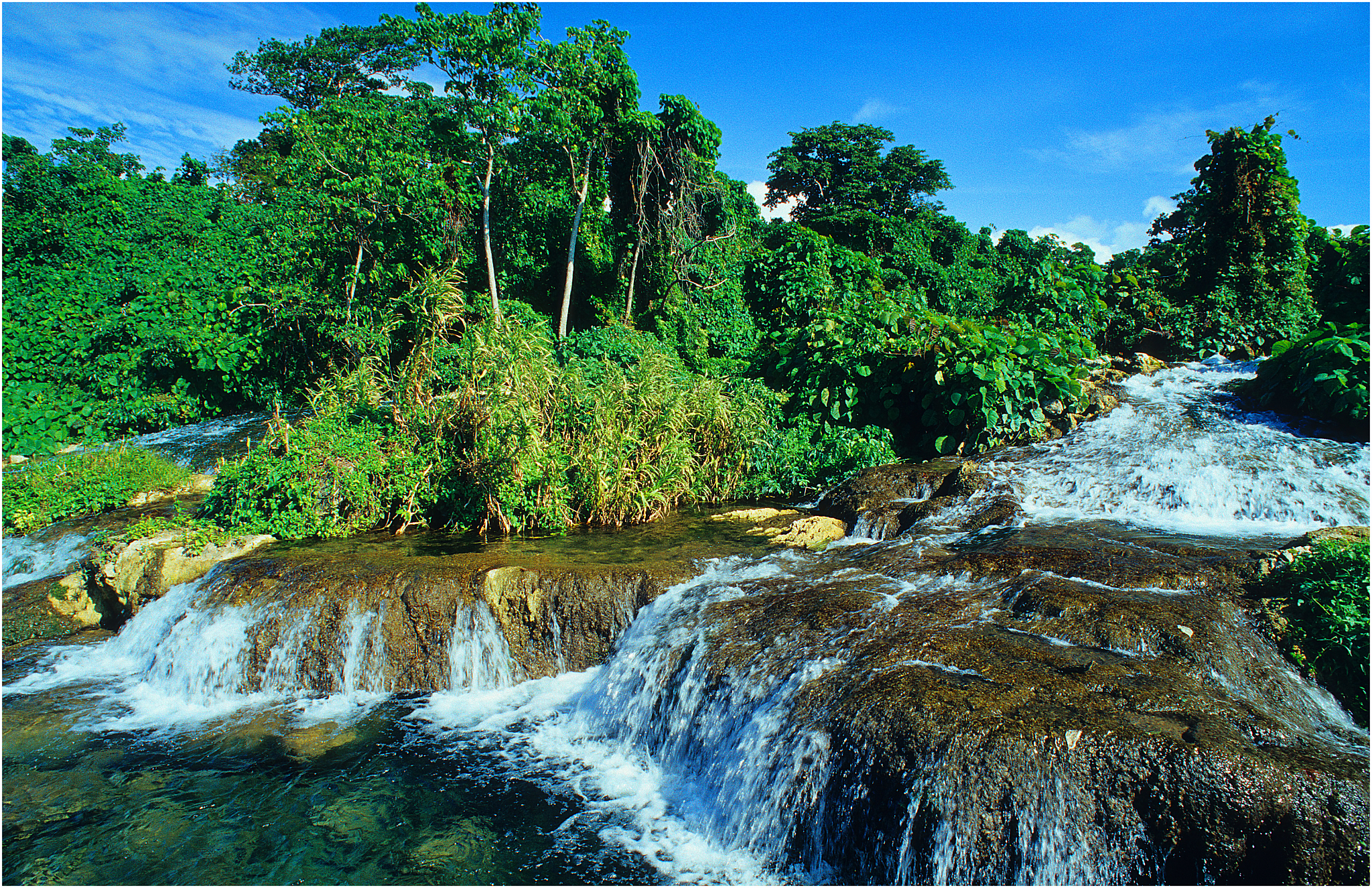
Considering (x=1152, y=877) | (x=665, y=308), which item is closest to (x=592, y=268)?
(x=665, y=308)

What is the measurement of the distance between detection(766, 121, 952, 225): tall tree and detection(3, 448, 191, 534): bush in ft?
92.7


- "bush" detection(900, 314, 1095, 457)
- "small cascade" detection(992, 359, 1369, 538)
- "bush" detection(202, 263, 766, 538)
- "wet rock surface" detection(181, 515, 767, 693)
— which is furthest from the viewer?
"bush" detection(900, 314, 1095, 457)

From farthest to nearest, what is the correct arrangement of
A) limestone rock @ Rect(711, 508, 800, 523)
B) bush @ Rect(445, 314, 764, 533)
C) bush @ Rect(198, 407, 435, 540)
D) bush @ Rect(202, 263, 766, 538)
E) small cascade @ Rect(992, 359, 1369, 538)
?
limestone rock @ Rect(711, 508, 800, 523)
bush @ Rect(445, 314, 764, 533)
bush @ Rect(202, 263, 766, 538)
bush @ Rect(198, 407, 435, 540)
small cascade @ Rect(992, 359, 1369, 538)

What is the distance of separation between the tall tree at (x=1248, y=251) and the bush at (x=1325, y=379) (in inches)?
170

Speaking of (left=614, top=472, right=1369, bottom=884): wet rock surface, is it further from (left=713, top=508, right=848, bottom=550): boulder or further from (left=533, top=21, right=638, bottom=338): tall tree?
(left=533, top=21, right=638, bottom=338): tall tree

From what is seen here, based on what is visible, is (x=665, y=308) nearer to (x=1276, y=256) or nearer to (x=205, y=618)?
(x=205, y=618)

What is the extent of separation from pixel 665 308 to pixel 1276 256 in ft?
40.1

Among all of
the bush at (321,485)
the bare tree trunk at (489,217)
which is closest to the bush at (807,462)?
the bush at (321,485)

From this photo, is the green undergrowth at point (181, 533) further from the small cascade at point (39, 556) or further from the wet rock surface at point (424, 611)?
the wet rock surface at point (424, 611)

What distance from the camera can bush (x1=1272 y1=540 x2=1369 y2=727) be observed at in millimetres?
3938

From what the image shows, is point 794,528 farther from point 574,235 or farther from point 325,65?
point 325,65

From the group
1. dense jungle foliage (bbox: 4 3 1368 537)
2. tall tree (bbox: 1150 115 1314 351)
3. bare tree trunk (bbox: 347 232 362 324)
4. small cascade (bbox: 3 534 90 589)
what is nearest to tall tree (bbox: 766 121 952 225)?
dense jungle foliage (bbox: 4 3 1368 537)

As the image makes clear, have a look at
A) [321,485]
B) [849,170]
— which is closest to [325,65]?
[849,170]

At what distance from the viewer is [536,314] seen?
14789mm
